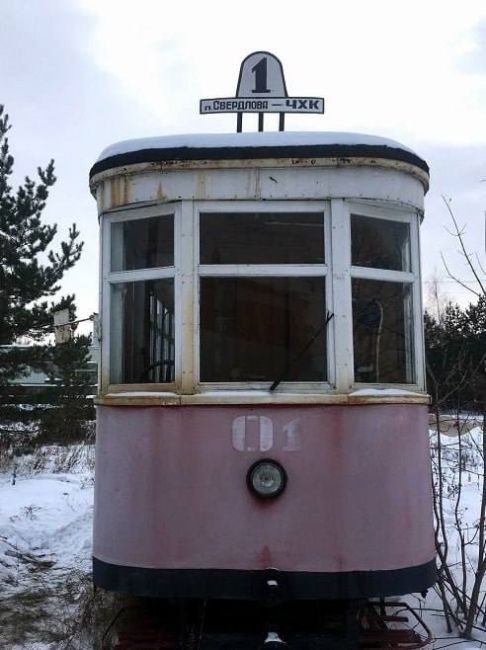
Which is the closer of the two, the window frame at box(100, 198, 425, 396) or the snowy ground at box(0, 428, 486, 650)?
the window frame at box(100, 198, 425, 396)

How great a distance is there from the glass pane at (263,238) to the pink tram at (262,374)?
0.01 m

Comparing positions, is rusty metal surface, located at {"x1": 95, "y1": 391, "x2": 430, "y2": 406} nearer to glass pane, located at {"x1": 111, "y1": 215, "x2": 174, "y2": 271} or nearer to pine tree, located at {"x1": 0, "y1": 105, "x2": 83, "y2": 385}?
glass pane, located at {"x1": 111, "y1": 215, "x2": 174, "y2": 271}

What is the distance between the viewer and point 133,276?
3934 millimetres

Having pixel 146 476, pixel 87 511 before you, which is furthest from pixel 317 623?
pixel 87 511

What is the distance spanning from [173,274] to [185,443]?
2.89 feet

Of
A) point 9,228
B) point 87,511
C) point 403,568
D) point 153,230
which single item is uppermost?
point 9,228

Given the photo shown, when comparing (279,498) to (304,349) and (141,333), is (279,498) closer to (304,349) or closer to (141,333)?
(304,349)

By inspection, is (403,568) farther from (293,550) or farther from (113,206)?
(113,206)

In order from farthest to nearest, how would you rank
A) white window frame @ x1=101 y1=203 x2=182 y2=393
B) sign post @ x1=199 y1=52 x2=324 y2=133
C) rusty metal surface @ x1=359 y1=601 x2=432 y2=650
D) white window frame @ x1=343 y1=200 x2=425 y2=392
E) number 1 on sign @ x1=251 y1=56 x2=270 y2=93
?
number 1 on sign @ x1=251 y1=56 x2=270 y2=93, sign post @ x1=199 y1=52 x2=324 y2=133, white window frame @ x1=343 y1=200 x2=425 y2=392, white window frame @ x1=101 y1=203 x2=182 y2=393, rusty metal surface @ x1=359 y1=601 x2=432 y2=650

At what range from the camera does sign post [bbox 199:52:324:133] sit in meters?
4.56

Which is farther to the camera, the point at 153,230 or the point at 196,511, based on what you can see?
the point at 153,230

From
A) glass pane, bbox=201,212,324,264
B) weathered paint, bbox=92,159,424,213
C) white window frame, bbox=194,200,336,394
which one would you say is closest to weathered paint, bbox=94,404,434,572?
white window frame, bbox=194,200,336,394

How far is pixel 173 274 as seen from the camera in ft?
12.4

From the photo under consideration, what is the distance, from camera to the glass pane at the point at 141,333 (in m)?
3.90
